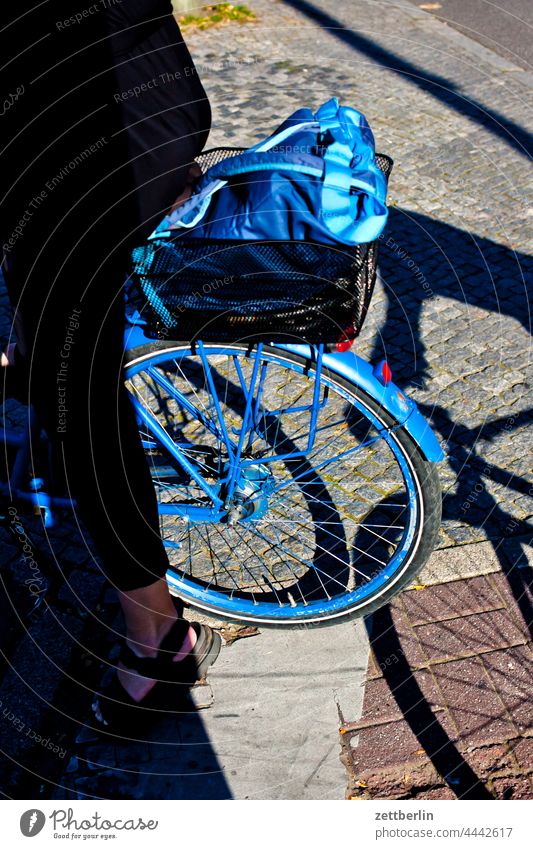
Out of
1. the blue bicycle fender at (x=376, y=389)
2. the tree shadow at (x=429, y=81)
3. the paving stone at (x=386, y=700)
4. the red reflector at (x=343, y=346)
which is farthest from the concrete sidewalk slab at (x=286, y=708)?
the tree shadow at (x=429, y=81)

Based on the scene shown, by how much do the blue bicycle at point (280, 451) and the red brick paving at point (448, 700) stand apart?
0.21 meters

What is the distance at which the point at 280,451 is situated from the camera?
3535 mm

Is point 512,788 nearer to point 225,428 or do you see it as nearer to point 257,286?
point 225,428

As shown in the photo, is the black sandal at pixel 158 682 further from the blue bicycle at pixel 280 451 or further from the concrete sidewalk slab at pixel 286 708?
the blue bicycle at pixel 280 451

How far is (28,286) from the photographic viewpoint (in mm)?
2152

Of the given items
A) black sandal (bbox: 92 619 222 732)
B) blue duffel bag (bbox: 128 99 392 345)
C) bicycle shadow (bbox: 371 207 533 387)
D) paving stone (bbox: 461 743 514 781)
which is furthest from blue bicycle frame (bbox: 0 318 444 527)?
bicycle shadow (bbox: 371 207 533 387)

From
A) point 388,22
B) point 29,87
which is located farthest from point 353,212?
point 388,22

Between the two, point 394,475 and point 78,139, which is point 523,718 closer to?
point 394,475

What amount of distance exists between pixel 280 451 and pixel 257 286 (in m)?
1.32

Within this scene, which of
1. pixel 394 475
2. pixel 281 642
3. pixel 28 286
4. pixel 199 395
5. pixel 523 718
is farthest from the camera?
pixel 199 395

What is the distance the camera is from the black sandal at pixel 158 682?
2592mm

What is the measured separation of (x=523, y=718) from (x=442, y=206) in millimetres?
3511
